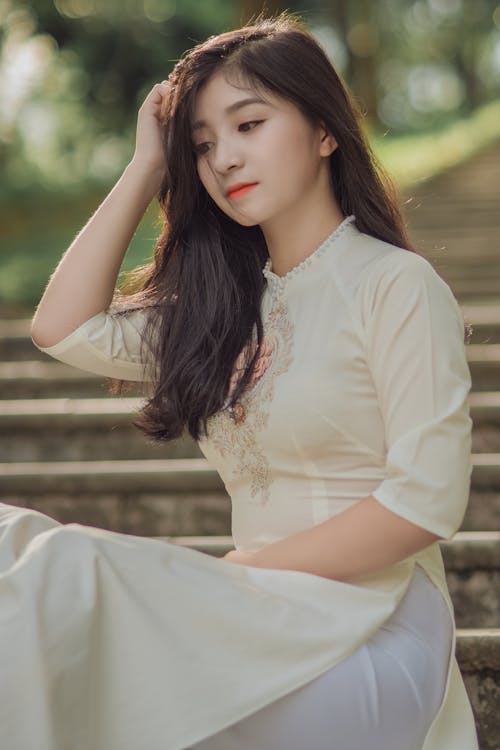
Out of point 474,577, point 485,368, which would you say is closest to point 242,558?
point 474,577

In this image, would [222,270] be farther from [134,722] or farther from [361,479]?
[134,722]

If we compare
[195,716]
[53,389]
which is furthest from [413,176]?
[195,716]

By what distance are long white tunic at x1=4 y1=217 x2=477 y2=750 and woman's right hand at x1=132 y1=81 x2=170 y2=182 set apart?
15.3 inches

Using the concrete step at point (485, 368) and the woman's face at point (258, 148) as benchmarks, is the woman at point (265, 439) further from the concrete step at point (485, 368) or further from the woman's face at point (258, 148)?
the concrete step at point (485, 368)

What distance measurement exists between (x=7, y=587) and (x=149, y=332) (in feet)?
2.52

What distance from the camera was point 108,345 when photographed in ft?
7.23

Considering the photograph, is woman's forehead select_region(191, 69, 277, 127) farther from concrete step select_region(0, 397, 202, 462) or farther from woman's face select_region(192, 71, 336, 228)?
concrete step select_region(0, 397, 202, 462)

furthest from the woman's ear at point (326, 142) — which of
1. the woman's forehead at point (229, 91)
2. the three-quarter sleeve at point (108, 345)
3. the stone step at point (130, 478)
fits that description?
the stone step at point (130, 478)

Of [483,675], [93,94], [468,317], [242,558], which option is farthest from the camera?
[93,94]

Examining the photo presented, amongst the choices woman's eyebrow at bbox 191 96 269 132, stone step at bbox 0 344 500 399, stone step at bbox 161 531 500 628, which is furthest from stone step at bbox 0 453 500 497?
woman's eyebrow at bbox 191 96 269 132

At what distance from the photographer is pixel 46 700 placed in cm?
153

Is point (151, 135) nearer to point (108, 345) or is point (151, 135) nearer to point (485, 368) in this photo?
point (108, 345)

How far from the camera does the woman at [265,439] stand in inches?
63.6

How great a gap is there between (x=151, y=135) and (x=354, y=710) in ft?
3.76
